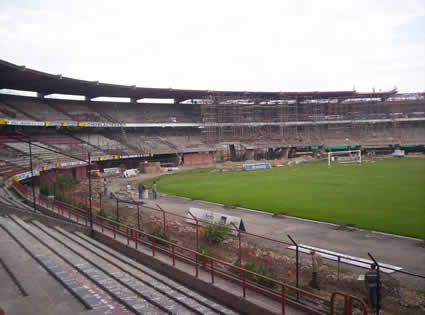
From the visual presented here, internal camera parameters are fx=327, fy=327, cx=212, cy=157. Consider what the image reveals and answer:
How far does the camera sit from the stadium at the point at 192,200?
29.0ft

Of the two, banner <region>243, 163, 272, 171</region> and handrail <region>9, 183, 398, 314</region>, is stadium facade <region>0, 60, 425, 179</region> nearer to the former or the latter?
banner <region>243, 163, 272, 171</region>

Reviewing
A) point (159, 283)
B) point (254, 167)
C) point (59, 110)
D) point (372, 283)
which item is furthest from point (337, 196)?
point (59, 110)

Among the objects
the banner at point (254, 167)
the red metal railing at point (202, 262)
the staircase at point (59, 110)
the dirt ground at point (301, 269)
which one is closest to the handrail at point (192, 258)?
the red metal railing at point (202, 262)

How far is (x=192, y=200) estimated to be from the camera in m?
24.7

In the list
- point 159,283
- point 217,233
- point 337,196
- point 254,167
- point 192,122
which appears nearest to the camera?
point 159,283

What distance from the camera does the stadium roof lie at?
35125 millimetres

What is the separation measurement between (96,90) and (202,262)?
146 feet

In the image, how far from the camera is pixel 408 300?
8.37m

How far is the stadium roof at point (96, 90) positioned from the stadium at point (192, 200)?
302mm

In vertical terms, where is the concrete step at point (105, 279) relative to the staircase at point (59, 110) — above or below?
below

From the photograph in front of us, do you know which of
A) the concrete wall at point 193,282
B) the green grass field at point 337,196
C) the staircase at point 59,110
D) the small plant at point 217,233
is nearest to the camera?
the concrete wall at point 193,282

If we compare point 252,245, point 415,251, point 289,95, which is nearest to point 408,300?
point 415,251

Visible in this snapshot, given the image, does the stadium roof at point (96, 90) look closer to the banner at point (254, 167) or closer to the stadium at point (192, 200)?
the stadium at point (192, 200)

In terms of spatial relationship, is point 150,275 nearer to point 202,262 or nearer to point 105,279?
point 105,279
